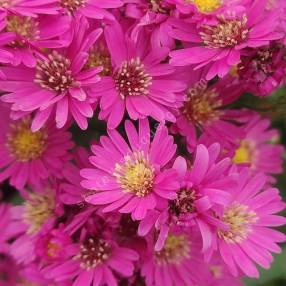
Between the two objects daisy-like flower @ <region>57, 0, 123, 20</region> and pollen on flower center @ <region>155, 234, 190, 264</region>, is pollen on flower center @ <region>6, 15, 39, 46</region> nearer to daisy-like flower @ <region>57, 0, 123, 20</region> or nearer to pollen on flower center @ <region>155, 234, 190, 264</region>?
daisy-like flower @ <region>57, 0, 123, 20</region>

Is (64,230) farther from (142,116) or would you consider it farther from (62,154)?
(142,116)

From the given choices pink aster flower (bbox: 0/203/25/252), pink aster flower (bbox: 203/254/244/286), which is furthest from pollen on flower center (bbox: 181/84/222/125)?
pink aster flower (bbox: 0/203/25/252)

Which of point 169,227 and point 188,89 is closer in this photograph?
point 169,227

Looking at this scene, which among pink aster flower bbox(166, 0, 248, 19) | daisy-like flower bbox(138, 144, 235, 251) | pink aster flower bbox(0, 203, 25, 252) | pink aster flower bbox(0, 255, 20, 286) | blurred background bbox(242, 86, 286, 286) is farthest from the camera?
pink aster flower bbox(0, 255, 20, 286)

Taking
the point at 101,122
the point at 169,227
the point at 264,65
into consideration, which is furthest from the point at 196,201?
the point at 101,122

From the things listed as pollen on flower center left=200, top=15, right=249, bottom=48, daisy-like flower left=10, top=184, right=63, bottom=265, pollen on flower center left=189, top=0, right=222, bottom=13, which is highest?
pollen on flower center left=189, top=0, right=222, bottom=13
